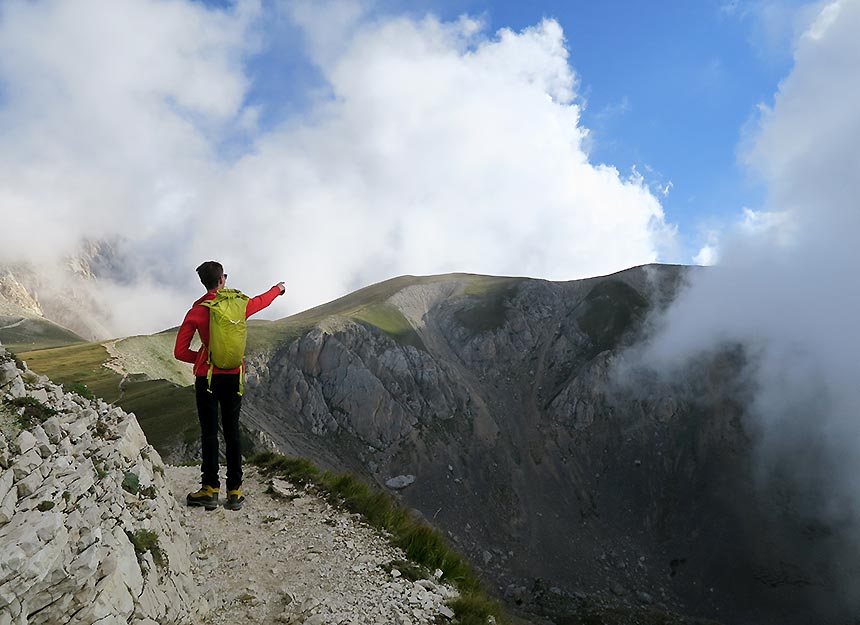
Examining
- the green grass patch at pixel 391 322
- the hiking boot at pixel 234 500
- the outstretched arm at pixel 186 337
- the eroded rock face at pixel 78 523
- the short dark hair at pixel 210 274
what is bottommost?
the hiking boot at pixel 234 500

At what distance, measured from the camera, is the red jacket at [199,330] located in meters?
8.23

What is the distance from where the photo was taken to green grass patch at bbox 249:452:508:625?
25.6 ft

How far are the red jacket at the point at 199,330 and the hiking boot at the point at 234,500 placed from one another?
9.39 ft

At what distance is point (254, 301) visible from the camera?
338 inches

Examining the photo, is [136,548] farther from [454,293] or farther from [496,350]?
[454,293]

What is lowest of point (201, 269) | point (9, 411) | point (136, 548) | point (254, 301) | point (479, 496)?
point (479, 496)

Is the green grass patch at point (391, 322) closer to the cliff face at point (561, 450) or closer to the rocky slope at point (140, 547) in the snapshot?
the cliff face at point (561, 450)

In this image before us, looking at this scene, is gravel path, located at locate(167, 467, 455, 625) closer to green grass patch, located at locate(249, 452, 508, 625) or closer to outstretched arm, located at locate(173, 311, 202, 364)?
green grass patch, located at locate(249, 452, 508, 625)

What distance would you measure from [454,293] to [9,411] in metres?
108

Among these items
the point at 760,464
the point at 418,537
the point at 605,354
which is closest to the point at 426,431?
the point at 605,354

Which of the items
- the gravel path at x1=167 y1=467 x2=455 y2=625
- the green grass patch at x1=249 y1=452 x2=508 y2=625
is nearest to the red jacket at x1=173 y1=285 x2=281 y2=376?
the gravel path at x1=167 y1=467 x2=455 y2=625

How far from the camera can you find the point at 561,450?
82.7 metres

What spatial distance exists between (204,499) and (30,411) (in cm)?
410

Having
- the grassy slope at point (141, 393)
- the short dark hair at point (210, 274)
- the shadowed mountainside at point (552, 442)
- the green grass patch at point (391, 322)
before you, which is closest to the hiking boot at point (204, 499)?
the short dark hair at point (210, 274)
